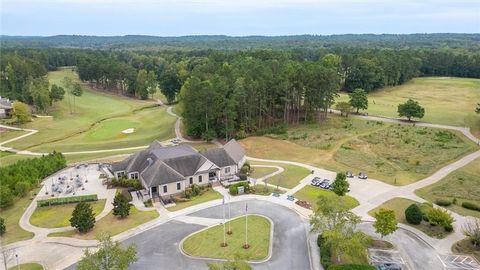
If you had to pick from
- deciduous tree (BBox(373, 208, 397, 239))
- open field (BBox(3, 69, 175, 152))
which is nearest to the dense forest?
open field (BBox(3, 69, 175, 152))

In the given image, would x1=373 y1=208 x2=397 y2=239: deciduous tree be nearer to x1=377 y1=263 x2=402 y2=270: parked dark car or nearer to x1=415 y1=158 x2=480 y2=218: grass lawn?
x1=377 y1=263 x2=402 y2=270: parked dark car

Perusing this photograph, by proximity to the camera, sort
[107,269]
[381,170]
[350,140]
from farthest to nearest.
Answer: [350,140], [381,170], [107,269]

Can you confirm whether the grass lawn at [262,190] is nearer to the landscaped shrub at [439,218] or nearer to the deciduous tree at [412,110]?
the landscaped shrub at [439,218]

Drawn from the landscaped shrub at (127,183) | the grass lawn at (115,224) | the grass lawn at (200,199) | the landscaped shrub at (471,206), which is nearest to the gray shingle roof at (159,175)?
the landscaped shrub at (127,183)

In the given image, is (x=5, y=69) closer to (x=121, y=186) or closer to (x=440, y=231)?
(x=121, y=186)

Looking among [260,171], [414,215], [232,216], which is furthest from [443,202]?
[232,216]

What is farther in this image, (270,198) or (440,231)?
(270,198)

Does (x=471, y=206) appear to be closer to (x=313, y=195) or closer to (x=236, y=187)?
(x=313, y=195)

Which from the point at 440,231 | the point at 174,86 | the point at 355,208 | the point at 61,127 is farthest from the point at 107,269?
the point at 174,86
